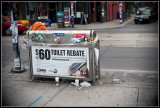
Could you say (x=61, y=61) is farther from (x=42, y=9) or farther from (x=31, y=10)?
(x=42, y=9)

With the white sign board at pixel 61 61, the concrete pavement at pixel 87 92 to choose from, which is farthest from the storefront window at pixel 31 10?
the white sign board at pixel 61 61

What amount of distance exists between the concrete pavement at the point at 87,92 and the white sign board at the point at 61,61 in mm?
331

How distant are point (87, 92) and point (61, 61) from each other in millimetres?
1155

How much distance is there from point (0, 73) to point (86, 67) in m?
3.09

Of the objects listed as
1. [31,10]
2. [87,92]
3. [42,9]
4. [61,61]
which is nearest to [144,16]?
[42,9]

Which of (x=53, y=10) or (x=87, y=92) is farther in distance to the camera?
(x=53, y=10)

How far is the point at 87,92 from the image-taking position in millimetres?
5504

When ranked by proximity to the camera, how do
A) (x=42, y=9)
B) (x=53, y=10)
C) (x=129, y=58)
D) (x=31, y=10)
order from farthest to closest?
(x=53, y=10) → (x=42, y=9) → (x=31, y=10) → (x=129, y=58)

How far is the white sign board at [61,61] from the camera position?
588 cm

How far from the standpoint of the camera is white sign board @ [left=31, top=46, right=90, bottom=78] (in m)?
5.88

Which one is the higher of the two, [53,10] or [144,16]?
[53,10]

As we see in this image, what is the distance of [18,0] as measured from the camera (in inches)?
1009

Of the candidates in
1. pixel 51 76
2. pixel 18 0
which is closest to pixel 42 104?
pixel 51 76

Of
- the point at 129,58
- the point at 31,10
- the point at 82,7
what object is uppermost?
the point at 82,7
